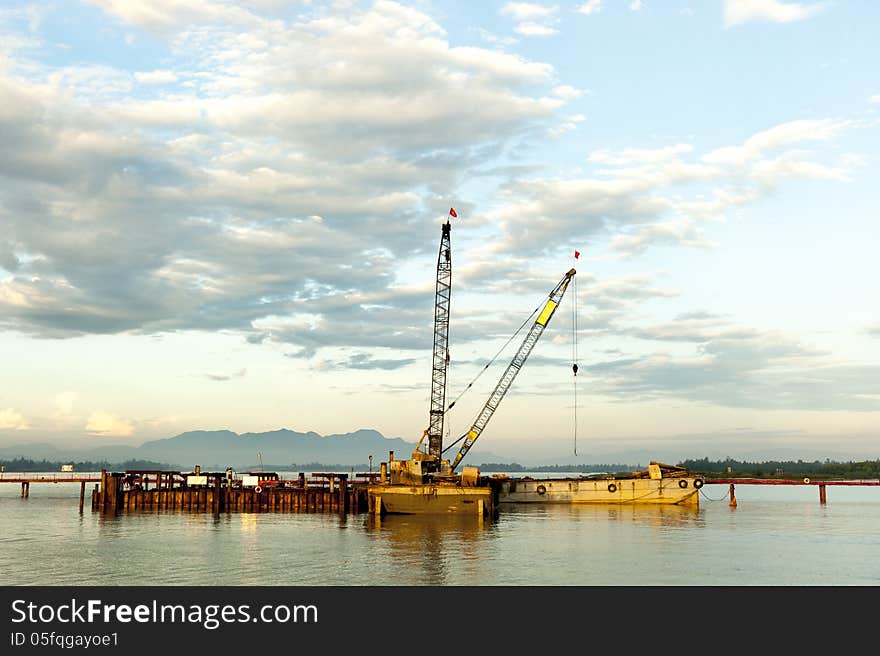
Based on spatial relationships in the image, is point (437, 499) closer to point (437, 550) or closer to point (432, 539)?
point (432, 539)

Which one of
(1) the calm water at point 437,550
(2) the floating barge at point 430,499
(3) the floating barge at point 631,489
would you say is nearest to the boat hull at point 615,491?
(3) the floating barge at point 631,489

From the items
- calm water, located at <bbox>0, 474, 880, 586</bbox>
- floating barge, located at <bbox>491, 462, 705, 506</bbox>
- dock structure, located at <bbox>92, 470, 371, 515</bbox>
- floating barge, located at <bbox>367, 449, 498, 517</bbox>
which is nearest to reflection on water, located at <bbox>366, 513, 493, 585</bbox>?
calm water, located at <bbox>0, 474, 880, 586</bbox>

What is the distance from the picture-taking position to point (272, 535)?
253 feet

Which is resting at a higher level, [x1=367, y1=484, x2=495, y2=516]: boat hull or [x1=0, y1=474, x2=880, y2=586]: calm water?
[x1=367, y1=484, x2=495, y2=516]: boat hull

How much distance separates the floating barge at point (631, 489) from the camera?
115375 mm

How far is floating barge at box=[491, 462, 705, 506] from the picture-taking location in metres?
115

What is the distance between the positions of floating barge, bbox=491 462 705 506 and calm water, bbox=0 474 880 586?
12.5m

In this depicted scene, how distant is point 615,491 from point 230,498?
56433mm

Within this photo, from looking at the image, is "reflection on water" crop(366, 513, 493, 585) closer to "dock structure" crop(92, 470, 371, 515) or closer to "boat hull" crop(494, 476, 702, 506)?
"dock structure" crop(92, 470, 371, 515)

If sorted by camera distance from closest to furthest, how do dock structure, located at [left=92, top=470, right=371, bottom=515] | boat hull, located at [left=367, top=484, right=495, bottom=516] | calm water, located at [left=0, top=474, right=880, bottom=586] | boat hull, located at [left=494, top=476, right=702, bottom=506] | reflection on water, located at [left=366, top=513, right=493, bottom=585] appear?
calm water, located at [left=0, top=474, right=880, bottom=586] → reflection on water, located at [left=366, top=513, right=493, bottom=585] → boat hull, located at [left=367, top=484, right=495, bottom=516] → dock structure, located at [left=92, top=470, right=371, bottom=515] → boat hull, located at [left=494, top=476, right=702, bottom=506]

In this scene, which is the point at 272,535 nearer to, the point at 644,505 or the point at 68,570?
the point at 68,570

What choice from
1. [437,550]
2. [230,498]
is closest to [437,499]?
[437,550]
